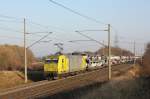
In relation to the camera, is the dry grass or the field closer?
the field

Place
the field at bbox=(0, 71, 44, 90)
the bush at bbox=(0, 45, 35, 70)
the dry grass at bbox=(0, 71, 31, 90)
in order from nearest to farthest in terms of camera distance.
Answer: the field at bbox=(0, 71, 44, 90) < the dry grass at bbox=(0, 71, 31, 90) < the bush at bbox=(0, 45, 35, 70)

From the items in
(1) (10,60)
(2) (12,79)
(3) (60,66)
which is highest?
(3) (60,66)

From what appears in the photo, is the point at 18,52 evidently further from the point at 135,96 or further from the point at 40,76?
the point at 135,96

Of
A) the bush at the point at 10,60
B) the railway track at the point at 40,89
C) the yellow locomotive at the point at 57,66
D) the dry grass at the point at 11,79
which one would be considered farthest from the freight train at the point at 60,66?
the bush at the point at 10,60

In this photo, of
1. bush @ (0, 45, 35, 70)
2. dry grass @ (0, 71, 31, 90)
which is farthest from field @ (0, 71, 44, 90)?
bush @ (0, 45, 35, 70)

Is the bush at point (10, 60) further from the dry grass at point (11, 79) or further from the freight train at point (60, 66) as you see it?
the dry grass at point (11, 79)

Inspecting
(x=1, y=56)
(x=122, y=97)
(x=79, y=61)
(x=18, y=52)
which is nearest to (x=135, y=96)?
(x=122, y=97)

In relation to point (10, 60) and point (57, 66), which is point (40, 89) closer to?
point (57, 66)

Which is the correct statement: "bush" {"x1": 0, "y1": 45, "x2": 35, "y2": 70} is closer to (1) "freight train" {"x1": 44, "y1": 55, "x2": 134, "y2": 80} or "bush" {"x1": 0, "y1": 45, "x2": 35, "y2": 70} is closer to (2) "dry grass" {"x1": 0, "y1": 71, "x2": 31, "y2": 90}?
(1) "freight train" {"x1": 44, "y1": 55, "x2": 134, "y2": 80}

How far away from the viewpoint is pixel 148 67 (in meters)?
57.4

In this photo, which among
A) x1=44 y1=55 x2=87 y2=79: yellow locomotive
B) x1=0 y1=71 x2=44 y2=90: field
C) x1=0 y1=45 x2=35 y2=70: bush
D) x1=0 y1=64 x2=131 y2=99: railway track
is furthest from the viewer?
x1=0 y1=45 x2=35 y2=70: bush

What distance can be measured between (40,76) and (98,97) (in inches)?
1377

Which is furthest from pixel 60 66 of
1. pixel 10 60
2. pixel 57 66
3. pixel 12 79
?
pixel 10 60

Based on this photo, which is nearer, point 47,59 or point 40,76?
point 47,59
